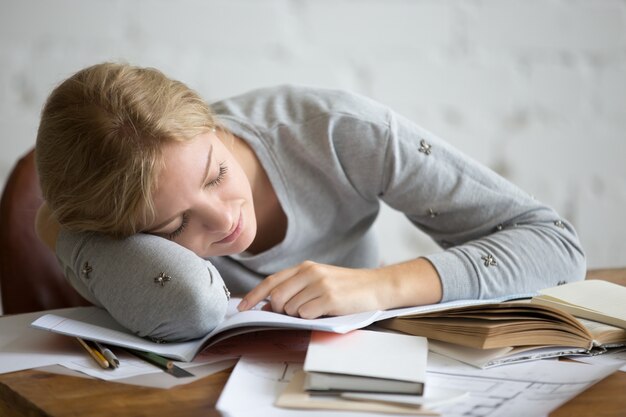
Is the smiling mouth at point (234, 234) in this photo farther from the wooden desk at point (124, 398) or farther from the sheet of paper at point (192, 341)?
the wooden desk at point (124, 398)

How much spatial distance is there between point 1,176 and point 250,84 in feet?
1.84

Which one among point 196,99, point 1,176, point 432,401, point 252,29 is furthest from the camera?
point 252,29

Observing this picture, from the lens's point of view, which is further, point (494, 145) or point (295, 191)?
point (494, 145)

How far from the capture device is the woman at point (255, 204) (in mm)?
805

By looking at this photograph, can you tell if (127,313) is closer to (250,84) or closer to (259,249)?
(259,249)

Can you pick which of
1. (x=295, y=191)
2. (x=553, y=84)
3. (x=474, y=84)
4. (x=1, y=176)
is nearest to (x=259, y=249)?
(x=295, y=191)

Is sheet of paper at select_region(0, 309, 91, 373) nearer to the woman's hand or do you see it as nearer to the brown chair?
the woman's hand

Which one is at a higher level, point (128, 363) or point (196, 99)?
point (196, 99)

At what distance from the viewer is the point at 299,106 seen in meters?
1.11

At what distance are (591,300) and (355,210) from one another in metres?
0.43

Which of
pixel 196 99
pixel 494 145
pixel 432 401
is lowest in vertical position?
pixel 494 145

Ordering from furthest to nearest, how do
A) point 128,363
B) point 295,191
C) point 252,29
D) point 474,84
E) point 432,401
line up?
point 474,84, point 252,29, point 295,191, point 128,363, point 432,401

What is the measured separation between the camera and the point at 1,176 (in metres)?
1.62

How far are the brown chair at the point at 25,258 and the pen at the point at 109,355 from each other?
18.4 inches
